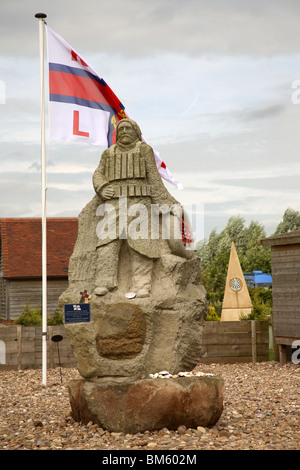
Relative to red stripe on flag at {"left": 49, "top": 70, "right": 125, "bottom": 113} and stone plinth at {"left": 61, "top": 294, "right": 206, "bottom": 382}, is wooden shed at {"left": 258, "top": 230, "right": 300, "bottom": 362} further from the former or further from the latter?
stone plinth at {"left": 61, "top": 294, "right": 206, "bottom": 382}

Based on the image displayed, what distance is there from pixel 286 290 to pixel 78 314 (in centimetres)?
808

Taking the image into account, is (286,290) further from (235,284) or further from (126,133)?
(126,133)

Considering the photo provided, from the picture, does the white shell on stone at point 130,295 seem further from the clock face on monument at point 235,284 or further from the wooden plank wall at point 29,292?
the wooden plank wall at point 29,292

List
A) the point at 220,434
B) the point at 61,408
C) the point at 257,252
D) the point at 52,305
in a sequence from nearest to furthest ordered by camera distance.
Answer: the point at 220,434 → the point at 61,408 → the point at 52,305 → the point at 257,252

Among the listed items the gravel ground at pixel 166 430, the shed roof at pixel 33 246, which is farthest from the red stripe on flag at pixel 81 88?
the shed roof at pixel 33 246

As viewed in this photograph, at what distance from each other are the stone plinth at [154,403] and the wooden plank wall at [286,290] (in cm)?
727

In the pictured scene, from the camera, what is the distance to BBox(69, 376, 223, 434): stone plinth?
7.52 meters

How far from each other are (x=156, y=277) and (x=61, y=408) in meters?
2.87

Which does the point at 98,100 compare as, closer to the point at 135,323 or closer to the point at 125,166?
the point at 125,166

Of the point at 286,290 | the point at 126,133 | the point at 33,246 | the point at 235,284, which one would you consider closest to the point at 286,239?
the point at 286,290

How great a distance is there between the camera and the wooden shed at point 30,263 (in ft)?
78.3

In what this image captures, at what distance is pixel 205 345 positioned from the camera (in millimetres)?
14961
